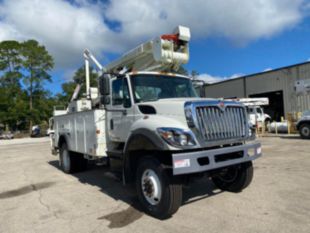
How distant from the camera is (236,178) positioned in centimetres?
561

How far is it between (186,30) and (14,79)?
154 feet

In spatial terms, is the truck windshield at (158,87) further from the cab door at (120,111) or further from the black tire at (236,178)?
the black tire at (236,178)

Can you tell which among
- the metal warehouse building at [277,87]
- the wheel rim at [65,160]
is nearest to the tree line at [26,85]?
the metal warehouse building at [277,87]

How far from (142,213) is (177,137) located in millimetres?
1574

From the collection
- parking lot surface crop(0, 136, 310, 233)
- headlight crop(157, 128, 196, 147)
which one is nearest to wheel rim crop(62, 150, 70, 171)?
parking lot surface crop(0, 136, 310, 233)

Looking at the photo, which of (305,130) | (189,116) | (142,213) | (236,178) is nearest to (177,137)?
(189,116)

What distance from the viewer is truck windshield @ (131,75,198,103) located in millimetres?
5332

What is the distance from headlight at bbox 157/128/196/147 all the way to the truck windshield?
1296 mm

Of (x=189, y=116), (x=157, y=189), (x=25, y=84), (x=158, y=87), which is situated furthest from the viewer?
(x=25, y=84)

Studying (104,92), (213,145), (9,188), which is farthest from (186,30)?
(9,188)

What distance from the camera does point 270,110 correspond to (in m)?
34.2

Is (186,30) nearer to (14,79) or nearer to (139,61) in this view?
(139,61)

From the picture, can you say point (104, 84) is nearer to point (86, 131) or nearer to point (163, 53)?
point (163, 53)

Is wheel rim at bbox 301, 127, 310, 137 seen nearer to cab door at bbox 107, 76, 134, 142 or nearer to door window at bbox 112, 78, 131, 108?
cab door at bbox 107, 76, 134, 142
